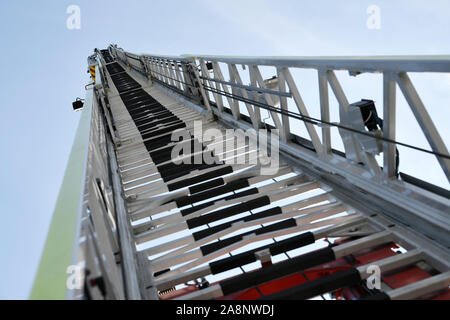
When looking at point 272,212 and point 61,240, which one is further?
point 272,212

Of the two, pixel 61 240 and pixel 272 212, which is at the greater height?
pixel 61 240

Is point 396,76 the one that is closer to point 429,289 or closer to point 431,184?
point 431,184

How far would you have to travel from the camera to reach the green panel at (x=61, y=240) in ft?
4.65

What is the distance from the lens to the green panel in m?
1.42

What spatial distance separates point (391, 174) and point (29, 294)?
230 cm

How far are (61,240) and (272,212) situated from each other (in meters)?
2.15

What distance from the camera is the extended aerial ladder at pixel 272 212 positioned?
7.13 ft

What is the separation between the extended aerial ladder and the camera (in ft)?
7.13

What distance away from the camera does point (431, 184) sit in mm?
2787

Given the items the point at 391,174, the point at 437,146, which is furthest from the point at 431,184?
the point at 437,146

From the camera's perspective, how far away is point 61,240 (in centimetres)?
163

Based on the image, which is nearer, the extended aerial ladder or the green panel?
the green panel

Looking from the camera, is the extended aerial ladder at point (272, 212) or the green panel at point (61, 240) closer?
the green panel at point (61, 240)

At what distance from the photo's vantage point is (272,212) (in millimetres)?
3553
